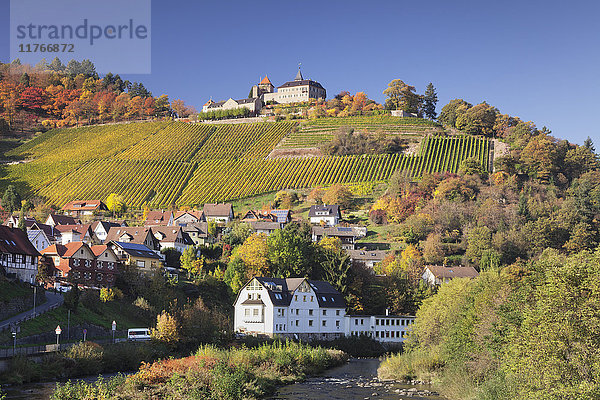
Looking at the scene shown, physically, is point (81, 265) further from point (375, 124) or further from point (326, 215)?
point (375, 124)

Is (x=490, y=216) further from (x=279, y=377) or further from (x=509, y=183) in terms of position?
(x=279, y=377)

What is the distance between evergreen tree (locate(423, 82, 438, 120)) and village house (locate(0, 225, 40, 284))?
13846 centimetres

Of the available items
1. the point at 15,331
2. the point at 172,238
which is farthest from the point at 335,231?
the point at 15,331

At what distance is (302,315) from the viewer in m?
68.8

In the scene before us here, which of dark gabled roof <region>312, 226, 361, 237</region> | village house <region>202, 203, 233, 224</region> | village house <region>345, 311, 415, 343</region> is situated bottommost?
village house <region>345, 311, 415, 343</region>

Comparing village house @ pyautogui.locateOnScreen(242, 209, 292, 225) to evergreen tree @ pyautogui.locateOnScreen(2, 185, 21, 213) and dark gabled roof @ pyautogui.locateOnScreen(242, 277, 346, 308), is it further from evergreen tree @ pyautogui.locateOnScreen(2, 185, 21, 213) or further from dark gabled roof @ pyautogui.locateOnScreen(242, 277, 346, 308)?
evergreen tree @ pyautogui.locateOnScreen(2, 185, 21, 213)

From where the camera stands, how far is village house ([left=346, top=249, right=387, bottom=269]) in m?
91.5

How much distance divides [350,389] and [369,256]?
50490mm

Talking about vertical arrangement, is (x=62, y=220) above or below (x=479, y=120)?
below

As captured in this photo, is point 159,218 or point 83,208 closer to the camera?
point 159,218

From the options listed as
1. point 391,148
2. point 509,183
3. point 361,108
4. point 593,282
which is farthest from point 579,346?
point 361,108

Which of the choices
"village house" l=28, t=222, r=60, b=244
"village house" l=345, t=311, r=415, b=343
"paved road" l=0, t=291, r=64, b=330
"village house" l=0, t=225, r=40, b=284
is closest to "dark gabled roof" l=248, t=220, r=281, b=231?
"village house" l=28, t=222, r=60, b=244

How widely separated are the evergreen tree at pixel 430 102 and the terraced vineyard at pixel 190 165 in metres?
37.0

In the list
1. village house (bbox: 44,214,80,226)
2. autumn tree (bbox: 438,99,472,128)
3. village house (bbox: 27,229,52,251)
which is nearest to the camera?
village house (bbox: 27,229,52,251)
